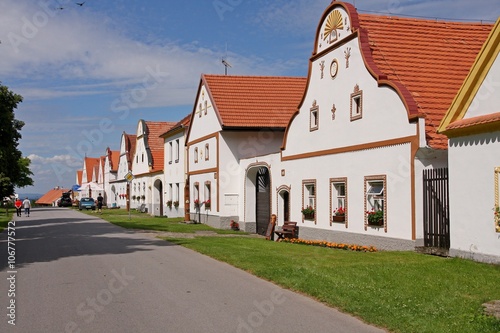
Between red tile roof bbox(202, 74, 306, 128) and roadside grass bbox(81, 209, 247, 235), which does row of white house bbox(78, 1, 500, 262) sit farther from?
roadside grass bbox(81, 209, 247, 235)

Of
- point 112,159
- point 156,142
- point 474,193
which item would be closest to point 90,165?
point 112,159

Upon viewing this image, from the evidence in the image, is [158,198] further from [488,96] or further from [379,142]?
[488,96]

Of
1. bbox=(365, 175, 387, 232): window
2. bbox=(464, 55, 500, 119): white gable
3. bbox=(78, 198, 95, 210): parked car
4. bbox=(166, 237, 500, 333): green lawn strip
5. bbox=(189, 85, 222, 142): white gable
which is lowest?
bbox=(166, 237, 500, 333): green lawn strip

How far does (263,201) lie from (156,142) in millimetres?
25241

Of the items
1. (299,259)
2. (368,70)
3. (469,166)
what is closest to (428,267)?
(469,166)

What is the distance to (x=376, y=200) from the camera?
17500 millimetres

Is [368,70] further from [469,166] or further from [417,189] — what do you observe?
[469,166]

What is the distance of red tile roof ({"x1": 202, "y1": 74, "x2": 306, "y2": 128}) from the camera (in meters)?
29.9

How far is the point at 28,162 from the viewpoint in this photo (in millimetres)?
102000

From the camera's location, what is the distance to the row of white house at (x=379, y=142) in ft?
43.3

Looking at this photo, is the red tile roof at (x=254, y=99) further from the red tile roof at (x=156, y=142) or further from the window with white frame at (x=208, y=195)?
the red tile roof at (x=156, y=142)

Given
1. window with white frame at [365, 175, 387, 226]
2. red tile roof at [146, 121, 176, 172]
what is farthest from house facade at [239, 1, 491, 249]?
red tile roof at [146, 121, 176, 172]

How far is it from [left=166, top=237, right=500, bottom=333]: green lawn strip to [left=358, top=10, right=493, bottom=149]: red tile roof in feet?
12.6

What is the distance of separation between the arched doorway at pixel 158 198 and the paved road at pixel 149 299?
99.4 ft
